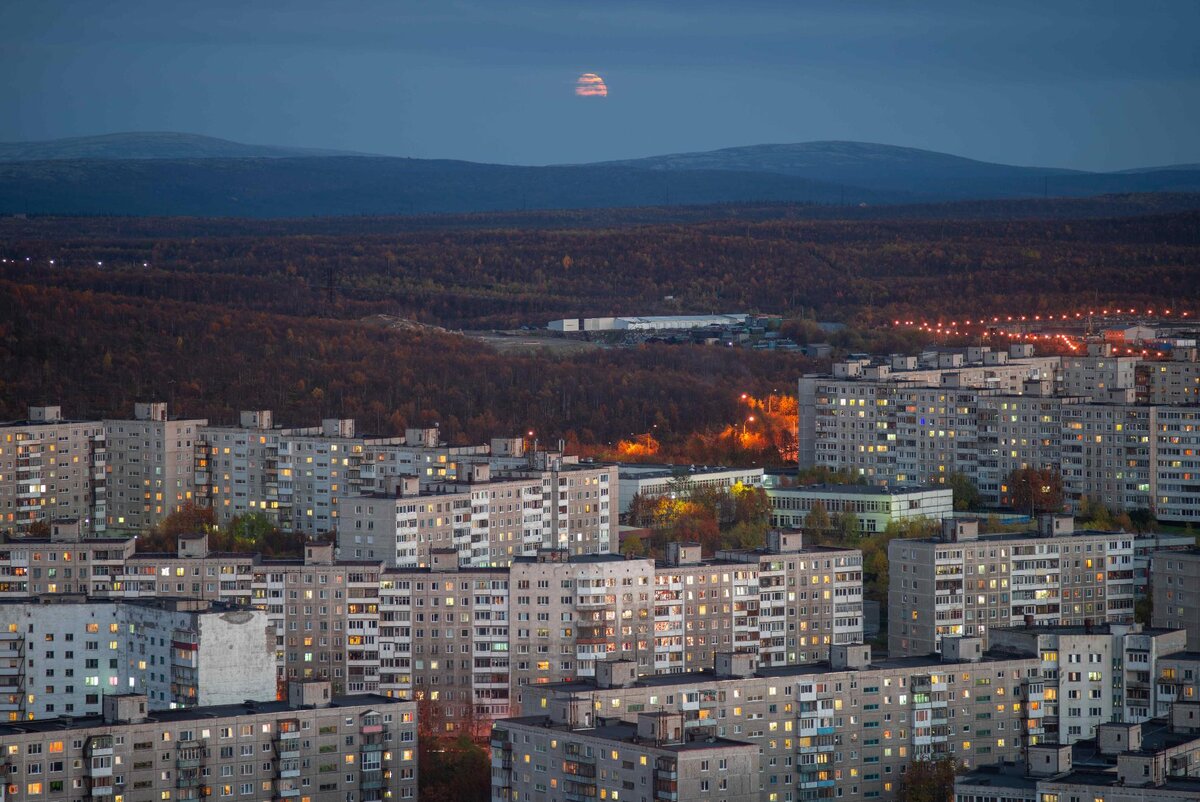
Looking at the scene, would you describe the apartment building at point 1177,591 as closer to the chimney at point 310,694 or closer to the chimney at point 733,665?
the chimney at point 733,665

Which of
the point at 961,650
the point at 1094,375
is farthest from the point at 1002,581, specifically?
the point at 1094,375

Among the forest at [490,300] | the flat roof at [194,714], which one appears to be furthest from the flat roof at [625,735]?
the forest at [490,300]

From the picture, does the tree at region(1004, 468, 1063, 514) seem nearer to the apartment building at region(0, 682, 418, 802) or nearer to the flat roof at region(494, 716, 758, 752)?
the flat roof at region(494, 716, 758, 752)

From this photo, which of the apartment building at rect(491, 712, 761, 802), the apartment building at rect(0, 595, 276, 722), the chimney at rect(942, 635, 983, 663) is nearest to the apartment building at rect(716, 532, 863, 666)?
the chimney at rect(942, 635, 983, 663)

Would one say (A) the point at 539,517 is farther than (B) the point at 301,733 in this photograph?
Yes

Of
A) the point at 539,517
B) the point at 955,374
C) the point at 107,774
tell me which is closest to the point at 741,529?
the point at 539,517

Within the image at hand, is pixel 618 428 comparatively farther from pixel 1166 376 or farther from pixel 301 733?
pixel 301 733
